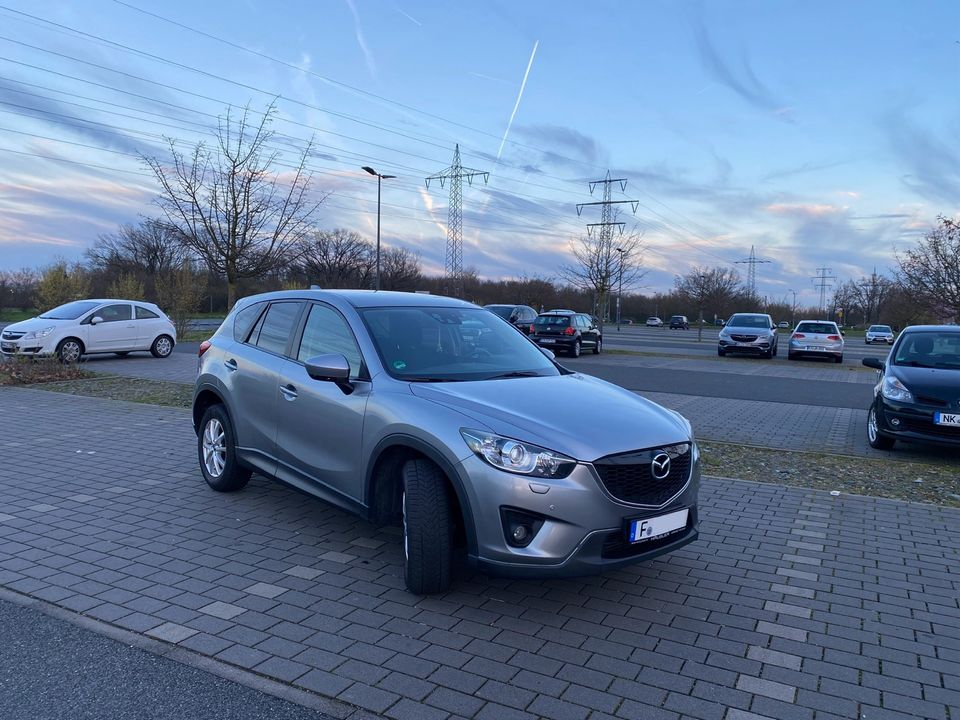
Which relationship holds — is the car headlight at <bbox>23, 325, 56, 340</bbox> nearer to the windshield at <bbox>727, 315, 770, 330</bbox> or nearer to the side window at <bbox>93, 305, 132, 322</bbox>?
the side window at <bbox>93, 305, 132, 322</bbox>

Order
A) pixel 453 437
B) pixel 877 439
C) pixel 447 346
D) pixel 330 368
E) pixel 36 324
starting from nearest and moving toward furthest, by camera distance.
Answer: pixel 453 437 → pixel 330 368 → pixel 447 346 → pixel 877 439 → pixel 36 324

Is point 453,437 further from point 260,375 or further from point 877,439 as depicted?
point 877,439

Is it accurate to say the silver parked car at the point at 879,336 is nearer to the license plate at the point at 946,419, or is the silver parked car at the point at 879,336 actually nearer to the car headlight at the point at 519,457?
the license plate at the point at 946,419

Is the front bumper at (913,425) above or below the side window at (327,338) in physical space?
below

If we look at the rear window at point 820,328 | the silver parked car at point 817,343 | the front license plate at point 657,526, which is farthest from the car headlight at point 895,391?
the rear window at point 820,328

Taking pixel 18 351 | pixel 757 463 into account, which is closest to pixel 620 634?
pixel 757 463

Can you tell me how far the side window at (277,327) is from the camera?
18.1 ft

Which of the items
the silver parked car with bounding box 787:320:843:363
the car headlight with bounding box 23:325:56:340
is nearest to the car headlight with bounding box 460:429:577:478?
the car headlight with bounding box 23:325:56:340

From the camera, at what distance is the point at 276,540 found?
5.05 meters

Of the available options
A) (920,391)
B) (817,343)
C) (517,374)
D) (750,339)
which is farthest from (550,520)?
(817,343)

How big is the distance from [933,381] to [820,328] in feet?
68.1

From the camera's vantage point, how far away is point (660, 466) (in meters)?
3.94

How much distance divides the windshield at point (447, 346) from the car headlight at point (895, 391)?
509 cm

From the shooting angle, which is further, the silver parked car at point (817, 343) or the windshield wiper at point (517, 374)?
the silver parked car at point (817, 343)
